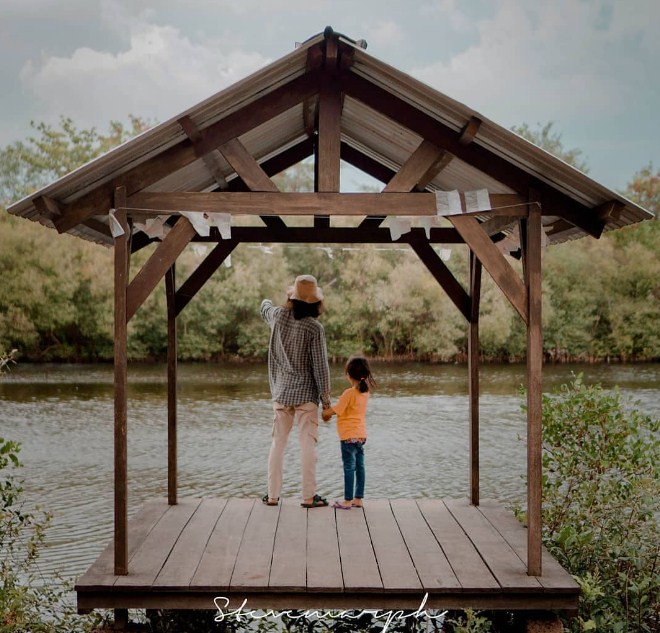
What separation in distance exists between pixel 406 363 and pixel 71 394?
13248mm

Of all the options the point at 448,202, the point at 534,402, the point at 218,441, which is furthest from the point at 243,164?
the point at 218,441

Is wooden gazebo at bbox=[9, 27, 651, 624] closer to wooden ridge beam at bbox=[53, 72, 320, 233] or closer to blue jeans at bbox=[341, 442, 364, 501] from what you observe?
wooden ridge beam at bbox=[53, 72, 320, 233]

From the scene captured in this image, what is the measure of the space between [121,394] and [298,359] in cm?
172

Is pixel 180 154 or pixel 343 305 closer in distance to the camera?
pixel 180 154

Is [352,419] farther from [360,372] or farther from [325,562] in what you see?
[325,562]

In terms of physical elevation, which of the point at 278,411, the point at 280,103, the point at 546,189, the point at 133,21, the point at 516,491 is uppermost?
the point at 133,21

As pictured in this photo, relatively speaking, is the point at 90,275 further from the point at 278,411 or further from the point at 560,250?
the point at 278,411

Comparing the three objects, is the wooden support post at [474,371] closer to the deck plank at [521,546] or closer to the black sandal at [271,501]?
the deck plank at [521,546]

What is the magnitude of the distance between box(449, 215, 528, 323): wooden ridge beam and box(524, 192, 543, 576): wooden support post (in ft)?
0.17

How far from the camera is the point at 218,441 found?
13750mm

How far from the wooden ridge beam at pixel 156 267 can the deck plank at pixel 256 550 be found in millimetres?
1547

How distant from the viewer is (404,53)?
283 feet

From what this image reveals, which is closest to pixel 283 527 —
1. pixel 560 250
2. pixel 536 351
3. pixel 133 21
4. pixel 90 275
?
pixel 536 351

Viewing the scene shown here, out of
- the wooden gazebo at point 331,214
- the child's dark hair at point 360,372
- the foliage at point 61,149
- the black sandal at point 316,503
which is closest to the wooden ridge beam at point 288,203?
the wooden gazebo at point 331,214
